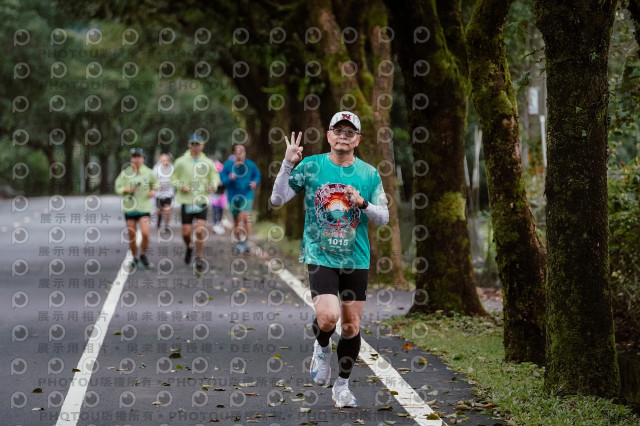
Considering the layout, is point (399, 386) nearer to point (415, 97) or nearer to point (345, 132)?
point (345, 132)

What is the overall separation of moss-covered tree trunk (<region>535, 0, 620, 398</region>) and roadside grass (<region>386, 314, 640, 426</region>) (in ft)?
1.07

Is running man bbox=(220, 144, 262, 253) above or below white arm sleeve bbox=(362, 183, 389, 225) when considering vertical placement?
above

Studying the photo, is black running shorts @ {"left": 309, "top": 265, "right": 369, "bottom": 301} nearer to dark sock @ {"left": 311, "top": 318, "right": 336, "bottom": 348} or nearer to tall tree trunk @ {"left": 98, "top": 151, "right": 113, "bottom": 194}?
dark sock @ {"left": 311, "top": 318, "right": 336, "bottom": 348}

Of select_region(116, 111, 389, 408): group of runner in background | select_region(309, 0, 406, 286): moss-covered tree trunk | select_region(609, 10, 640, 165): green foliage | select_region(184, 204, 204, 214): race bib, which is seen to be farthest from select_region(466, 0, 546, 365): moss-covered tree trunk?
select_region(184, 204, 204, 214): race bib

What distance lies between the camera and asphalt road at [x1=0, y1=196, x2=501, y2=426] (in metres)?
8.19

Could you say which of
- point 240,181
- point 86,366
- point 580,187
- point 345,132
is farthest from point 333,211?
point 240,181

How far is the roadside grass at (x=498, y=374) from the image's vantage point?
8.04m

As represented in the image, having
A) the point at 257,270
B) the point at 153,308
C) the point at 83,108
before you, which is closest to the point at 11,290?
the point at 153,308

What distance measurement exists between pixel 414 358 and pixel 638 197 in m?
3.62

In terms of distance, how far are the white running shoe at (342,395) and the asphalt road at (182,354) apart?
70mm

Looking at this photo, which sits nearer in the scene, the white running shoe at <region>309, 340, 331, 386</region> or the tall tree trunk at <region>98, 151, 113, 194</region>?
the white running shoe at <region>309, 340, 331, 386</region>

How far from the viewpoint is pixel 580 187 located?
338 inches

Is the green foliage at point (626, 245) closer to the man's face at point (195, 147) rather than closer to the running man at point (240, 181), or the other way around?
the man's face at point (195, 147)

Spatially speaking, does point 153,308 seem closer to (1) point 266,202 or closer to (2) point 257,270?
(2) point 257,270
